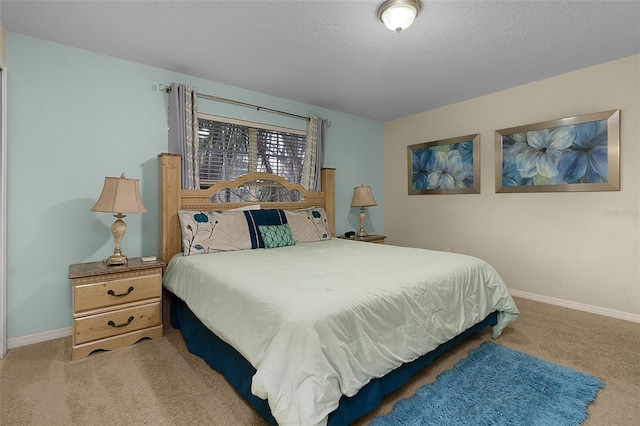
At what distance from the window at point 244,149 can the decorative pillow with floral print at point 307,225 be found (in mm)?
631

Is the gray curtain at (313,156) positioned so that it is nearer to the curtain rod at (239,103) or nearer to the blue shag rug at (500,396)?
the curtain rod at (239,103)

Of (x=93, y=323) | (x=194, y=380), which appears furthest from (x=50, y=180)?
(x=194, y=380)

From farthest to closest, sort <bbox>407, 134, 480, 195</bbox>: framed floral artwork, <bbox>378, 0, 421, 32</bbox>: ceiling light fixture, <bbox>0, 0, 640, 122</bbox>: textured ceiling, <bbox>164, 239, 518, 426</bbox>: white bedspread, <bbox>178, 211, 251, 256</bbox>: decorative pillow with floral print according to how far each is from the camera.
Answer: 1. <bbox>407, 134, 480, 195</bbox>: framed floral artwork
2. <bbox>178, 211, 251, 256</bbox>: decorative pillow with floral print
3. <bbox>0, 0, 640, 122</bbox>: textured ceiling
4. <bbox>378, 0, 421, 32</bbox>: ceiling light fixture
5. <bbox>164, 239, 518, 426</bbox>: white bedspread

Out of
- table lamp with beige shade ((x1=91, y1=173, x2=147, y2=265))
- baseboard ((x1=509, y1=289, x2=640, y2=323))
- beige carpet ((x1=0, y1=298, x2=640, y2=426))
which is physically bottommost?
beige carpet ((x1=0, y1=298, x2=640, y2=426))

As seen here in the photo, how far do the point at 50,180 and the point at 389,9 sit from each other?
2.95 m

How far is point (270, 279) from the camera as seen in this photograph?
5.91ft

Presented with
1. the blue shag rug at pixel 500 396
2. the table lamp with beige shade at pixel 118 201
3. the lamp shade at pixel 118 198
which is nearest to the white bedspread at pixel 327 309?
the blue shag rug at pixel 500 396

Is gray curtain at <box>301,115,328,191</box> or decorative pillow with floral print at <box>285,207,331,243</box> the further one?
gray curtain at <box>301,115,328,191</box>

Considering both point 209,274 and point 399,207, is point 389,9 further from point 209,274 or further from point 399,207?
point 399,207

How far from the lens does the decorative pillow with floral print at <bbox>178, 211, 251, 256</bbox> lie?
2684mm

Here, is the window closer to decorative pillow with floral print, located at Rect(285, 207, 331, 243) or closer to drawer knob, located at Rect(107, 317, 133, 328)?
decorative pillow with floral print, located at Rect(285, 207, 331, 243)

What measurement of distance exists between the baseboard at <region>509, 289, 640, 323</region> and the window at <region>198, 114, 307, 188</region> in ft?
10.1

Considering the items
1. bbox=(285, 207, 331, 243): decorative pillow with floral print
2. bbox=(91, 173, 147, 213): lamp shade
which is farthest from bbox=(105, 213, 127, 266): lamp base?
bbox=(285, 207, 331, 243): decorative pillow with floral print

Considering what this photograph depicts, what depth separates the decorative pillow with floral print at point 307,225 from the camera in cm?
336
